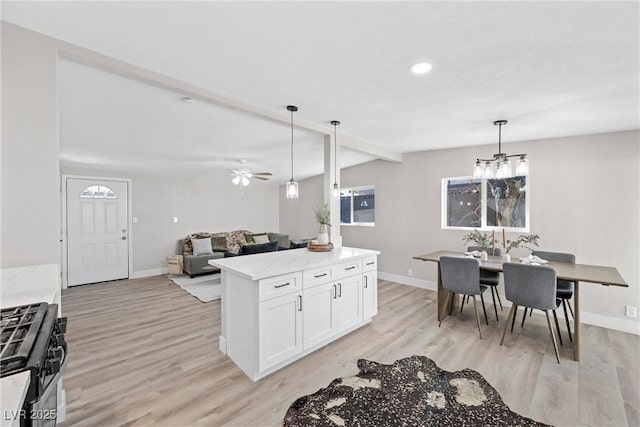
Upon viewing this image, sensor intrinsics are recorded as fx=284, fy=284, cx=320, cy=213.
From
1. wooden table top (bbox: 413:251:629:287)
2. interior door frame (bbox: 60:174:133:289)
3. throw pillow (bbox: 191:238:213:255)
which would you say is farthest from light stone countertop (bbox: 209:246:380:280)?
interior door frame (bbox: 60:174:133:289)

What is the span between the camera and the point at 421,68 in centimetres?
212

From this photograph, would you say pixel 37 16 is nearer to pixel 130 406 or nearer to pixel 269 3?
pixel 269 3

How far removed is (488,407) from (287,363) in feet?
5.33

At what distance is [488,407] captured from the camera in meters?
Result: 2.09

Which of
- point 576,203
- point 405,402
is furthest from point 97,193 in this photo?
point 576,203

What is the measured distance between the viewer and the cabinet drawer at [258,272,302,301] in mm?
2350

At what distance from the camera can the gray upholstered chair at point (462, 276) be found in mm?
3281

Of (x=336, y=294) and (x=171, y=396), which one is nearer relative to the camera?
(x=171, y=396)

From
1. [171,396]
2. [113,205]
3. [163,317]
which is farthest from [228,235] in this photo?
[171,396]

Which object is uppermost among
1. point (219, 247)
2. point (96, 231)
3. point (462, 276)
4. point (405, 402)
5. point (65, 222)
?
point (65, 222)

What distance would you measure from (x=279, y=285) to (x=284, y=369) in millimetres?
784

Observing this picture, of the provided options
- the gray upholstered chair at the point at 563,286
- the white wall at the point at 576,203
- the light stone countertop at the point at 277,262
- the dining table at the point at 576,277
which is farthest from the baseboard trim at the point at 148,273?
the gray upholstered chair at the point at 563,286

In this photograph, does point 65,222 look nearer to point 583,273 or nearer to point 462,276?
point 462,276

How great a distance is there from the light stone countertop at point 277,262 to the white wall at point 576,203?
2089 millimetres
